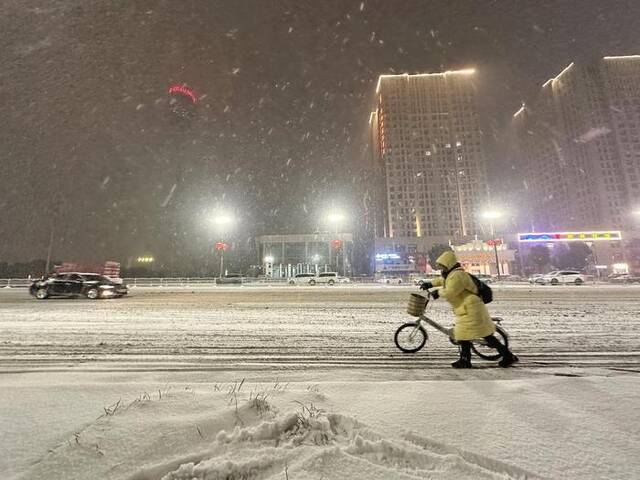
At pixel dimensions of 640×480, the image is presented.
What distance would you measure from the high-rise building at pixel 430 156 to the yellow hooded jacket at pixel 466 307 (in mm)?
122285

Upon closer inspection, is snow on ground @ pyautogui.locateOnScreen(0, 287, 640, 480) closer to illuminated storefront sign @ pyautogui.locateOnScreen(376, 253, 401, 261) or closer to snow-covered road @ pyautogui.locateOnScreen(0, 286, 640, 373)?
snow-covered road @ pyautogui.locateOnScreen(0, 286, 640, 373)

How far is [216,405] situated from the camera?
2.74m

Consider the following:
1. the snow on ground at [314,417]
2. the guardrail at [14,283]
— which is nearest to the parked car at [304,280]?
the guardrail at [14,283]

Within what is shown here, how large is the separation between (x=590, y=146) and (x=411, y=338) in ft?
524

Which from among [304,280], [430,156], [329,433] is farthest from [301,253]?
[329,433]

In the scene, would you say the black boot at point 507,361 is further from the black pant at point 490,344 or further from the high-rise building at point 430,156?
the high-rise building at point 430,156

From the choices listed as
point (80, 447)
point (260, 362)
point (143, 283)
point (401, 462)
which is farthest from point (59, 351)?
point (143, 283)

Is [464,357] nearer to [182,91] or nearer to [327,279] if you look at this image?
[327,279]

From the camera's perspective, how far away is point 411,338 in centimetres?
620

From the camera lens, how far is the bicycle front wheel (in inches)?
243

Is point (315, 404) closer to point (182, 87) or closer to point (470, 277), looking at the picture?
point (470, 277)

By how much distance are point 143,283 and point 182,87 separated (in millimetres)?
87157

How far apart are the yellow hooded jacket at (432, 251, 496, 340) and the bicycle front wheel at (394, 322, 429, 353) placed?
1.33 meters

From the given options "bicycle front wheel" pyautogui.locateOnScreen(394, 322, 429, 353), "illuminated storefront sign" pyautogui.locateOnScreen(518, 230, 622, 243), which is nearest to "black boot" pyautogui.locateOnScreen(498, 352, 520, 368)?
"bicycle front wheel" pyautogui.locateOnScreen(394, 322, 429, 353)
